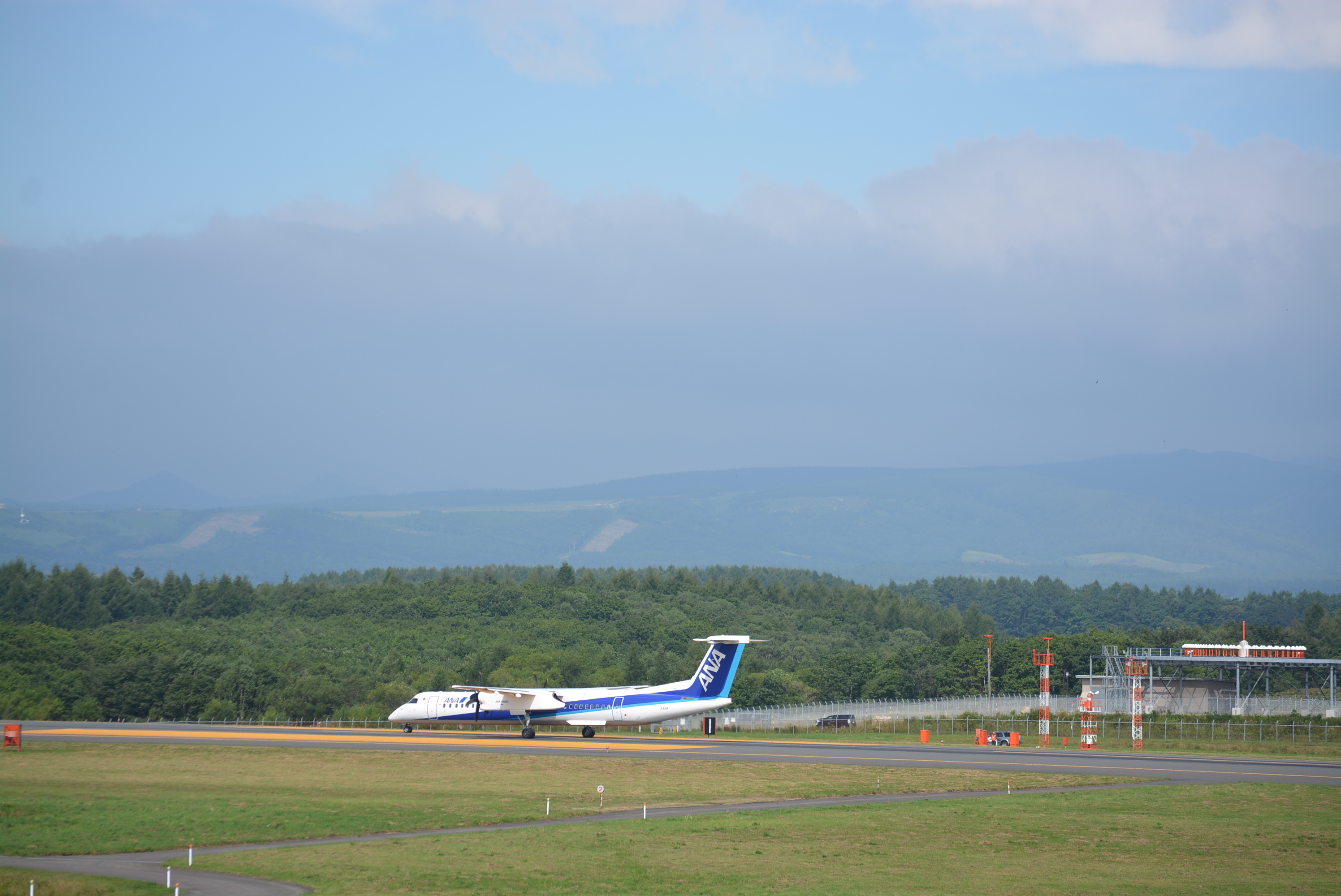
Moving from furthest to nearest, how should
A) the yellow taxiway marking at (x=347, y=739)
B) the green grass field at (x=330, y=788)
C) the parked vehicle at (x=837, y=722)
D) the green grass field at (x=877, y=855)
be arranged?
the parked vehicle at (x=837, y=722) → the yellow taxiway marking at (x=347, y=739) → the green grass field at (x=330, y=788) → the green grass field at (x=877, y=855)

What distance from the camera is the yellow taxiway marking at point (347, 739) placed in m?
68.2

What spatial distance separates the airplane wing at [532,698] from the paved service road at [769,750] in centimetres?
204

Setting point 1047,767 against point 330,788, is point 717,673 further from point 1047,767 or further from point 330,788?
point 330,788

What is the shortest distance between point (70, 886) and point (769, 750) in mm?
41532

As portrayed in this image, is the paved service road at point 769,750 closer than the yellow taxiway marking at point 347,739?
Yes

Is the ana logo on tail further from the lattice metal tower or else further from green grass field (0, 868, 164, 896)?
green grass field (0, 868, 164, 896)

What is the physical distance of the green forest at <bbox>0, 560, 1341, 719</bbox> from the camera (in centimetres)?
11819

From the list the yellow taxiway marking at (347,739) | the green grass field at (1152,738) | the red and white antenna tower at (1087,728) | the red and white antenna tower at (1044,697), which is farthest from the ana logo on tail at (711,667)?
the red and white antenna tower at (1087,728)

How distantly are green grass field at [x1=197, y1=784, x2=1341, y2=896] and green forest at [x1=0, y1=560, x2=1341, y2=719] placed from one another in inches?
2987

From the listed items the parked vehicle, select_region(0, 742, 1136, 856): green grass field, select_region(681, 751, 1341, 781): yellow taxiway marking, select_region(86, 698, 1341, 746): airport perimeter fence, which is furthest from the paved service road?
the parked vehicle

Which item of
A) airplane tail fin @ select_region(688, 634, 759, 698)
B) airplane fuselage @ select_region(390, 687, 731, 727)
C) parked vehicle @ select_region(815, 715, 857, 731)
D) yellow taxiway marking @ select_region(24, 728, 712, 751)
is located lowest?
parked vehicle @ select_region(815, 715, 857, 731)

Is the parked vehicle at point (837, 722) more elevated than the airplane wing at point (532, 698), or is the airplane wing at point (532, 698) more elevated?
the airplane wing at point (532, 698)

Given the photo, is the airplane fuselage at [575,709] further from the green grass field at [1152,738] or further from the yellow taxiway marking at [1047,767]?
the yellow taxiway marking at [1047,767]

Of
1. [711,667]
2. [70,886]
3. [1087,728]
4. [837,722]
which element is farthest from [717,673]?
[70,886]
